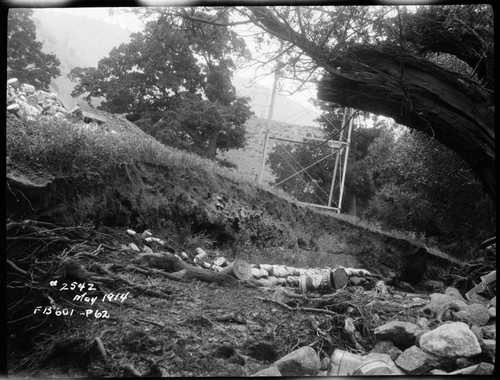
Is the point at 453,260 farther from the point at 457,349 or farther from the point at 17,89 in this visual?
the point at 17,89

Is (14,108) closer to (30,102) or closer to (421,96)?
(30,102)

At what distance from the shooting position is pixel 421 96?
2207 mm

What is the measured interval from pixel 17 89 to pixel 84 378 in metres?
1.75

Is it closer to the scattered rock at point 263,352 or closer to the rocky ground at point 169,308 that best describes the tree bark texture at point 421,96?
the rocky ground at point 169,308

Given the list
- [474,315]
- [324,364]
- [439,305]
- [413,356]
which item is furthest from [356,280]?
[324,364]

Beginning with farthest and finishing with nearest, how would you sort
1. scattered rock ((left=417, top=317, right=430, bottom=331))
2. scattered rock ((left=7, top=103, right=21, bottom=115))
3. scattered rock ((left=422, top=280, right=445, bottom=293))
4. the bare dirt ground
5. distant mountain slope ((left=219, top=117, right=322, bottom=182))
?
distant mountain slope ((left=219, top=117, right=322, bottom=182))
scattered rock ((left=422, top=280, right=445, bottom=293))
scattered rock ((left=7, top=103, right=21, bottom=115))
scattered rock ((left=417, top=317, right=430, bottom=331))
the bare dirt ground

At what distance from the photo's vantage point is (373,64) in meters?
2.29

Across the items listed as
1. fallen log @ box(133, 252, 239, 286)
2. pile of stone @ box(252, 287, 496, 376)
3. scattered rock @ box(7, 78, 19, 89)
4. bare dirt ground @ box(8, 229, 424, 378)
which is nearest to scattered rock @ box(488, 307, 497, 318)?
A: pile of stone @ box(252, 287, 496, 376)

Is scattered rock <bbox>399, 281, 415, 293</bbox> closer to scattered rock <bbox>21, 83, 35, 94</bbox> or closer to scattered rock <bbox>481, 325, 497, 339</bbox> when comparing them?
scattered rock <bbox>481, 325, 497, 339</bbox>

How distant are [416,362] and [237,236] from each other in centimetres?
273

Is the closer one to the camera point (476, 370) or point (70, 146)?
point (476, 370)

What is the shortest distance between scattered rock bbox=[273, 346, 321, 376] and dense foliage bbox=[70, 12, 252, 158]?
2039 millimetres

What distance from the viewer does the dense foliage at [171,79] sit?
99.8 inches

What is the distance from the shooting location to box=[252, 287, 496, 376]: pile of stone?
5.14ft
